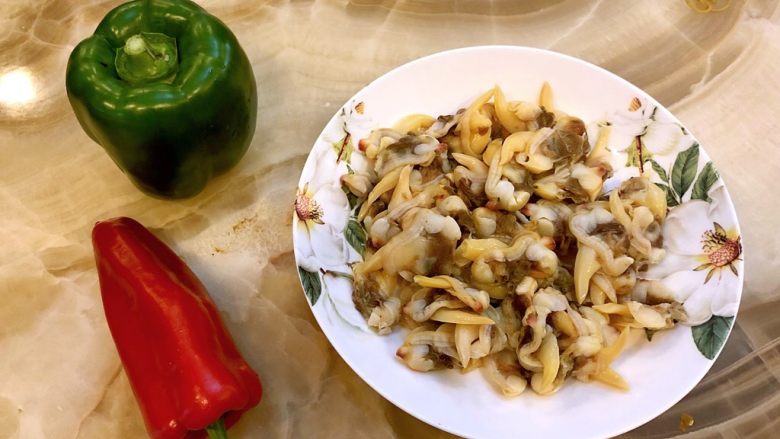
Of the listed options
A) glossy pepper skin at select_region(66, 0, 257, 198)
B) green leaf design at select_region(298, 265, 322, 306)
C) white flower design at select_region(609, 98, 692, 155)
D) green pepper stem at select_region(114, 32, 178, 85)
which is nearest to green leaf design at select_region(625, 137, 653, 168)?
white flower design at select_region(609, 98, 692, 155)

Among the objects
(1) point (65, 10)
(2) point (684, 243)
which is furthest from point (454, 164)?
(1) point (65, 10)

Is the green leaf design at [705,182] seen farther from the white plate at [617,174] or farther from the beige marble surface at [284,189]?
the beige marble surface at [284,189]

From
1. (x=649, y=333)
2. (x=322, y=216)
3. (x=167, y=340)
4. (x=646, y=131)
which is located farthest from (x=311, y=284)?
(x=646, y=131)

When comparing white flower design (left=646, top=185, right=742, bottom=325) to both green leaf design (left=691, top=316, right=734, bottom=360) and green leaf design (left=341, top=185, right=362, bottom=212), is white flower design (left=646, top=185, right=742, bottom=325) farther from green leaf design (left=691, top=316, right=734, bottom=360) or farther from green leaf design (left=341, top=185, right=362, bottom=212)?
green leaf design (left=341, top=185, right=362, bottom=212)

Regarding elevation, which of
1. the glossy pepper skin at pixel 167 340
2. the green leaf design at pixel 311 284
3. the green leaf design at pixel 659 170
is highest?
the green leaf design at pixel 659 170

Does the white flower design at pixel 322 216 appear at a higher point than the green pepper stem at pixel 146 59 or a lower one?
lower

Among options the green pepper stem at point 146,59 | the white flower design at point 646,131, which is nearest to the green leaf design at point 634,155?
the white flower design at point 646,131

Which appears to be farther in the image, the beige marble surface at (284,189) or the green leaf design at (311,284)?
the beige marble surface at (284,189)
